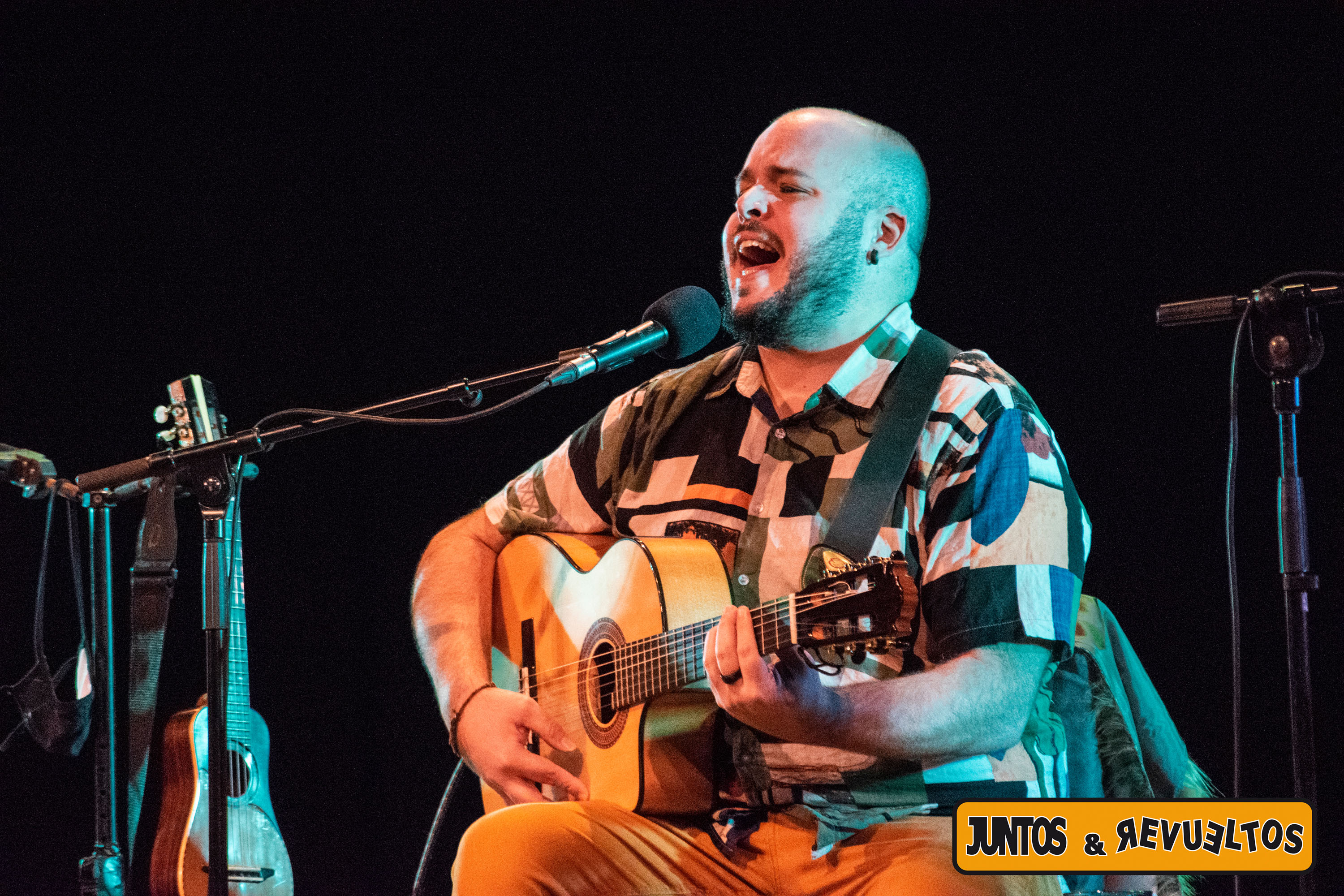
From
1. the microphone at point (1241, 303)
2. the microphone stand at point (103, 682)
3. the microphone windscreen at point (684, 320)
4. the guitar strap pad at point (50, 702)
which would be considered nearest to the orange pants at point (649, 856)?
the microphone windscreen at point (684, 320)

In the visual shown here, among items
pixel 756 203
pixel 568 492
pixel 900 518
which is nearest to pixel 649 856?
pixel 900 518

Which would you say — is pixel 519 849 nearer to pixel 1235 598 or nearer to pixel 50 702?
pixel 1235 598

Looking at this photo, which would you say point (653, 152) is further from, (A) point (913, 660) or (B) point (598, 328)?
(A) point (913, 660)

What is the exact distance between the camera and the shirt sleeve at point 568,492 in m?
2.55

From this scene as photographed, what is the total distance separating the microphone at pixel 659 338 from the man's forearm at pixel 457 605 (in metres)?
0.60

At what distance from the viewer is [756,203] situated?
7.82 ft

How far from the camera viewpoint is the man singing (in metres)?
1.82

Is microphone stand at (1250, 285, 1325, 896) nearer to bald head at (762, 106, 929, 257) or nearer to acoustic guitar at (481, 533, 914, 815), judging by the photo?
bald head at (762, 106, 929, 257)

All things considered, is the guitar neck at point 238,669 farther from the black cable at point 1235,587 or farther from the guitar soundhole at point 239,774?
the black cable at point 1235,587

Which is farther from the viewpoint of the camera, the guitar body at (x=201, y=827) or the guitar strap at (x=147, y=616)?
the guitar body at (x=201, y=827)

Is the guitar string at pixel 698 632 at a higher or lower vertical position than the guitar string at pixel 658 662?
higher

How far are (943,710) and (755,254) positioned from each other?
1.02 metres

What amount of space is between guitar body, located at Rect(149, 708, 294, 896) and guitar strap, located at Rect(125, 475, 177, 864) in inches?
10.8

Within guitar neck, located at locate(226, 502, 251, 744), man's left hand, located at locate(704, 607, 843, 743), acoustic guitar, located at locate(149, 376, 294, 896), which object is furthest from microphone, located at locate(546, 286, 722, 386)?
guitar neck, located at locate(226, 502, 251, 744)
